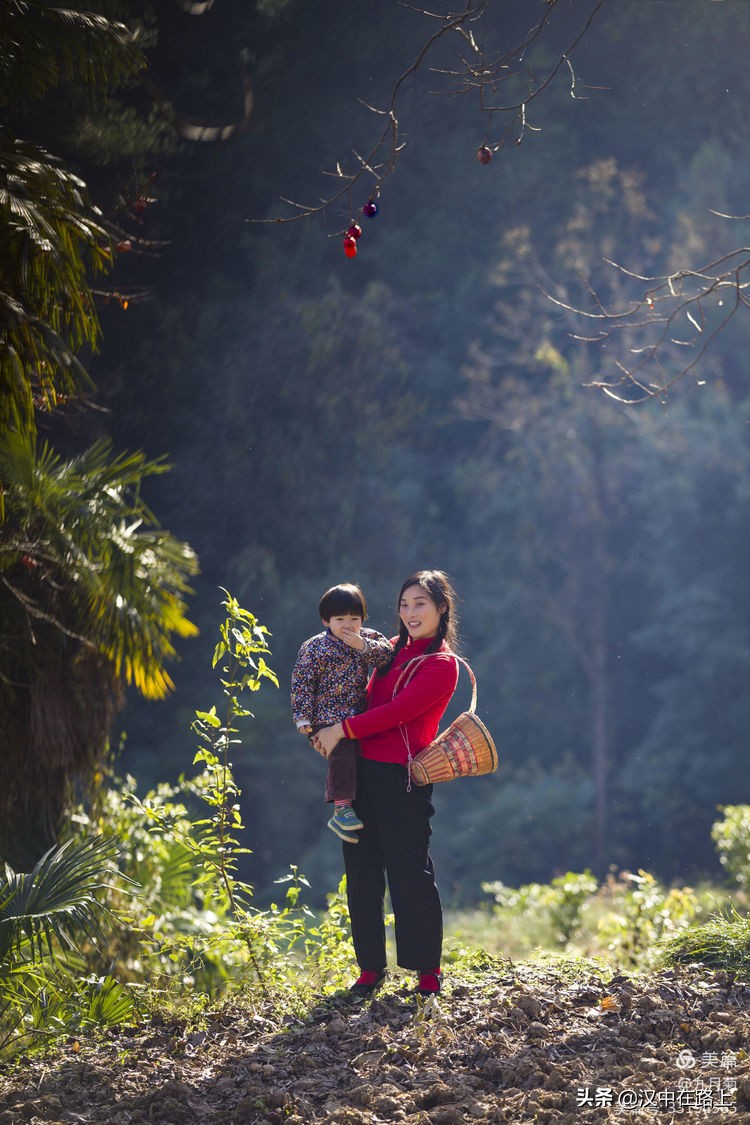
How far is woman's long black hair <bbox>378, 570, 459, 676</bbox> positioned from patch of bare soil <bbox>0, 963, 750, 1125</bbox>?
1215mm

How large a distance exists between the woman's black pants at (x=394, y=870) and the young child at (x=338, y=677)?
0.28ft

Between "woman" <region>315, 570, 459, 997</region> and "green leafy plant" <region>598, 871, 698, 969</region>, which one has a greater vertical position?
"woman" <region>315, 570, 459, 997</region>

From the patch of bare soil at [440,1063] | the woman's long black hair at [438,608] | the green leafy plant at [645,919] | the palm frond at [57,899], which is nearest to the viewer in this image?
the patch of bare soil at [440,1063]

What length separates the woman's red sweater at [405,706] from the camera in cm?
379

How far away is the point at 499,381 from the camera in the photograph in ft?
64.8

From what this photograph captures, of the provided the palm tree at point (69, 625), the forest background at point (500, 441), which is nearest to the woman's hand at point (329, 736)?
the palm tree at point (69, 625)

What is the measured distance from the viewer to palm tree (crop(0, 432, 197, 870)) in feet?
16.8

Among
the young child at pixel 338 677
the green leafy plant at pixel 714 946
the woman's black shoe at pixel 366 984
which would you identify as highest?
the young child at pixel 338 677

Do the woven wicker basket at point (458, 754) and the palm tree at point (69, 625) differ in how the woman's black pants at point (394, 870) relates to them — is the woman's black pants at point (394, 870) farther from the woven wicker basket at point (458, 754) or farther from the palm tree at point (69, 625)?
the palm tree at point (69, 625)

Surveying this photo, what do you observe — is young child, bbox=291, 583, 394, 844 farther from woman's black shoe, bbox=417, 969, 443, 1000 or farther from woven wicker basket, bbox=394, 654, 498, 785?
woman's black shoe, bbox=417, 969, 443, 1000

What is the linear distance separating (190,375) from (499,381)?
7623 mm

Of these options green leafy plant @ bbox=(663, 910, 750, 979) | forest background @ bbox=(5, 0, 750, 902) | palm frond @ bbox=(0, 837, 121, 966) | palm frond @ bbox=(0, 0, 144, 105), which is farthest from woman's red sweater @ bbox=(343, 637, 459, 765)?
forest background @ bbox=(5, 0, 750, 902)

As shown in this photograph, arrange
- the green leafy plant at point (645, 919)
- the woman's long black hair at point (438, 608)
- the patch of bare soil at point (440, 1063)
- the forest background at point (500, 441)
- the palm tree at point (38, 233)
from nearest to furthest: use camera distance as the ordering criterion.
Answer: the patch of bare soil at point (440, 1063)
the woman's long black hair at point (438, 608)
the palm tree at point (38, 233)
the green leafy plant at point (645, 919)
the forest background at point (500, 441)

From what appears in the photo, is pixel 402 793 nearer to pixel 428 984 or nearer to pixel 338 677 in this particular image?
pixel 338 677
